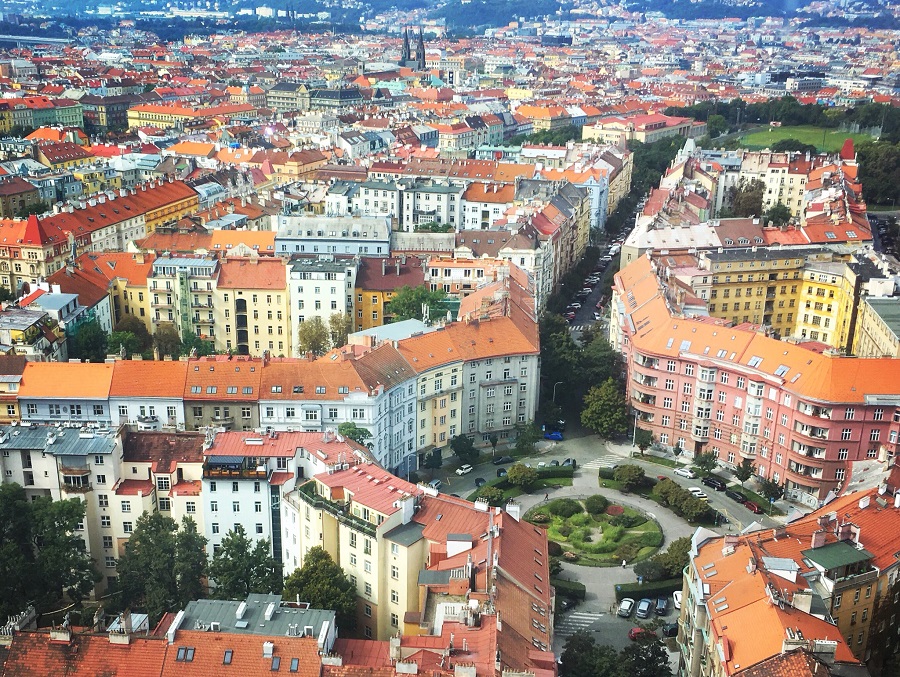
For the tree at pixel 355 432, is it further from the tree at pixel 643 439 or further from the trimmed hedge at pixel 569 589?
the tree at pixel 643 439

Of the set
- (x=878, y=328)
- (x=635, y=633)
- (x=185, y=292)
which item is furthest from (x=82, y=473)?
(x=878, y=328)

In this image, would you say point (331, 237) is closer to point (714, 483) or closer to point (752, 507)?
point (714, 483)

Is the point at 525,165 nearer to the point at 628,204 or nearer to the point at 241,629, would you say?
the point at 628,204

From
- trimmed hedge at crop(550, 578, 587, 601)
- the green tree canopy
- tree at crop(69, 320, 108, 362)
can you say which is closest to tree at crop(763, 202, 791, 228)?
trimmed hedge at crop(550, 578, 587, 601)

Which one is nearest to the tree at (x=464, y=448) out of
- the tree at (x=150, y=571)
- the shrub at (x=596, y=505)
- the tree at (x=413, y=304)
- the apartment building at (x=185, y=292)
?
the shrub at (x=596, y=505)

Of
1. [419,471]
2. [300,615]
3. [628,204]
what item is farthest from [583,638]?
[628,204]

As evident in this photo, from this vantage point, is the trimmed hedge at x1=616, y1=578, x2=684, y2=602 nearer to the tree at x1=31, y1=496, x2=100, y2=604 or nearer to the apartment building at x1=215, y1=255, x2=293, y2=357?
Answer: the tree at x1=31, y1=496, x2=100, y2=604

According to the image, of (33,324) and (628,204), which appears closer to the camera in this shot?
(33,324)
